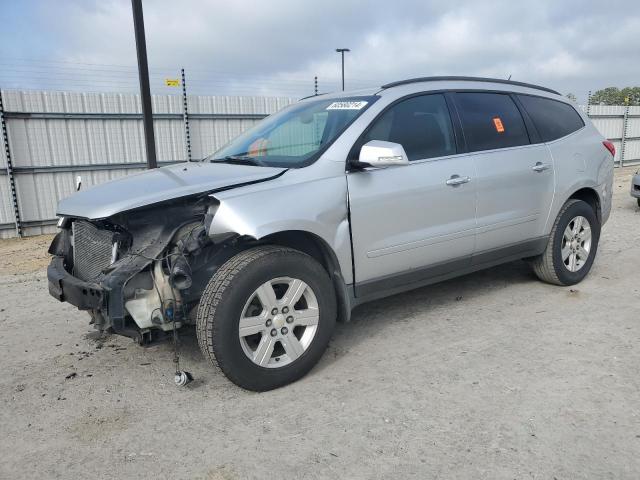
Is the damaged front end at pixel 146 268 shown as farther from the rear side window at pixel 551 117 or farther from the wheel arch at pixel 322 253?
the rear side window at pixel 551 117

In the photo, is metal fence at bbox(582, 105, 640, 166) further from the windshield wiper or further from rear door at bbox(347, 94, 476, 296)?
the windshield wiper

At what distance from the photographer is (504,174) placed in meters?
4.17

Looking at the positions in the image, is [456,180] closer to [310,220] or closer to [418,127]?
[418,127]

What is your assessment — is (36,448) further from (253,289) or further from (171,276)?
(253,289)

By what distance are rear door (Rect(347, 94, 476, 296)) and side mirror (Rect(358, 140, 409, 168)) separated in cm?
13

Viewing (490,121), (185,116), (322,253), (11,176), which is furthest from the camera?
(185,116)

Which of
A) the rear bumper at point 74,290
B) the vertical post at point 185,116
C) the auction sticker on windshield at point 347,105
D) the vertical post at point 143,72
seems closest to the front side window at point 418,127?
the auction sticker on windshield at point 347,105

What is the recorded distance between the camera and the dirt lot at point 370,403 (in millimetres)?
2439

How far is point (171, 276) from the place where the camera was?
2885mm

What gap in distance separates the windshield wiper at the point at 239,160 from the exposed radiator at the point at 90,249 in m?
1.07

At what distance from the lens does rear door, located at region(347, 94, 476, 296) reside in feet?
11.3

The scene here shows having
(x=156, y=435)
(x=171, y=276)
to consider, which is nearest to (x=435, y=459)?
(x=156, y=435)

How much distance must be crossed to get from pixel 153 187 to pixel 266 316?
1.01 meters

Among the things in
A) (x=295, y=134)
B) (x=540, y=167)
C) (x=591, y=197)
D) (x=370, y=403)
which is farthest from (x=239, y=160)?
(x=591, y=197)
